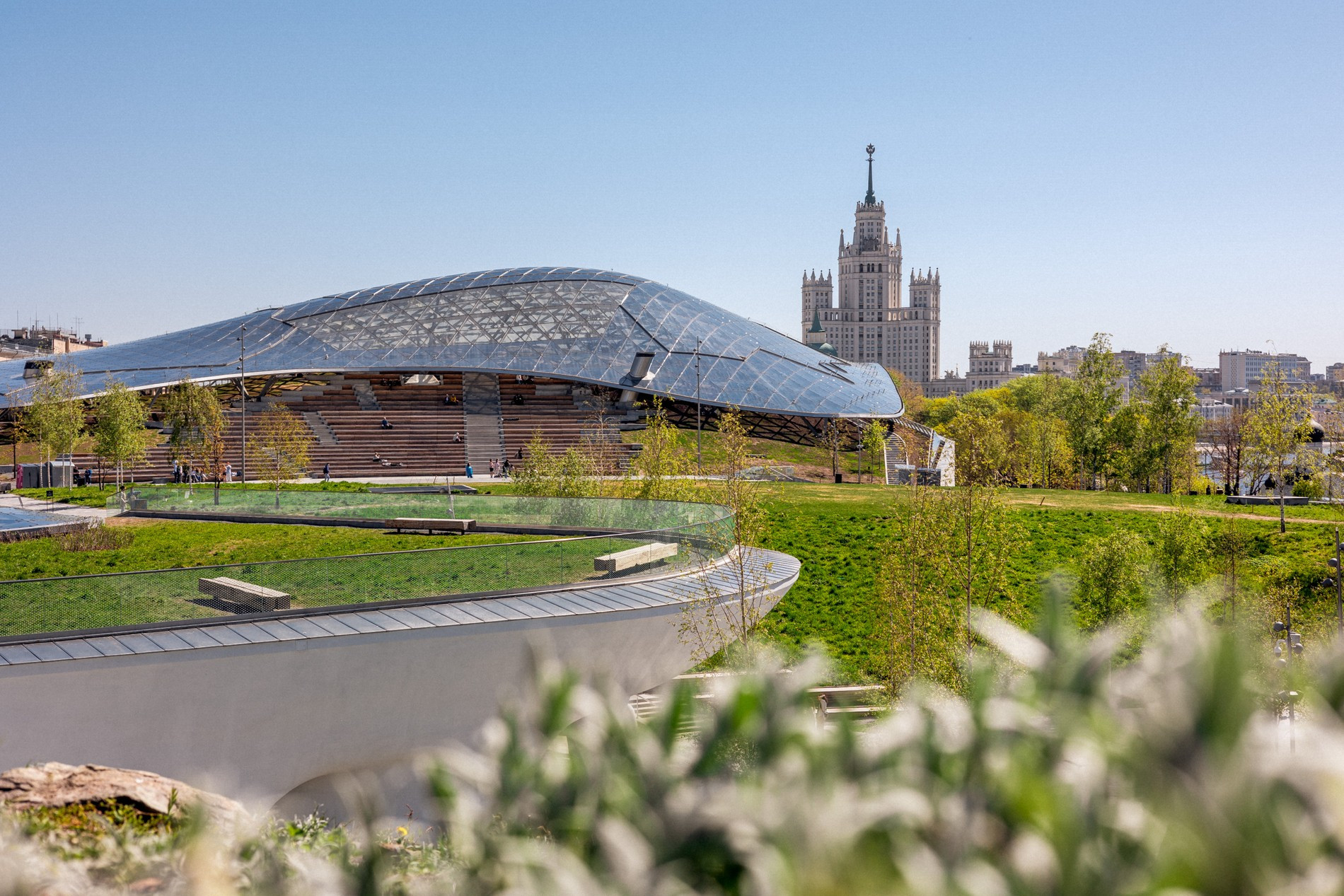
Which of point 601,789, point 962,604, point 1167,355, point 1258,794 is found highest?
point 1167,355

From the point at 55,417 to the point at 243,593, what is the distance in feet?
76.6

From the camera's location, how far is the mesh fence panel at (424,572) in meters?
10.2

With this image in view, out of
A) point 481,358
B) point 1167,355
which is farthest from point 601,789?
point 481,358

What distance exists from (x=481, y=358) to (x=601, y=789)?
46.5 meters

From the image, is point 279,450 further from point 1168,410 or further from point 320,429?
point 1168,410

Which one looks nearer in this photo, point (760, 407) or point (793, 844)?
point (793, 844)

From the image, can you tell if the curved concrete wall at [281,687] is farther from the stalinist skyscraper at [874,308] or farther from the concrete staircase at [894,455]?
the stalinist skyscraper at [874,308]

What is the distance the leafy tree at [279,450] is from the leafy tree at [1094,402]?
30107 millimetres

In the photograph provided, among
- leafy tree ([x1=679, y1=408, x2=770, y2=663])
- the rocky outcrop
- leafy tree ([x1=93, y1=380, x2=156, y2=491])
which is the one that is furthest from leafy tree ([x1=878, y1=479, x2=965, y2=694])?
leafy tree ([x1=93, y1=380, x2=156, y2=491])

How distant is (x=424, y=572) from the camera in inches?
469

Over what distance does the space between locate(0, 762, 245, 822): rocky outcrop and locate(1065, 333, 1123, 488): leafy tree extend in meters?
35.8

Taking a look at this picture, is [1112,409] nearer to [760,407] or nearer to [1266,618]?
[760,407]

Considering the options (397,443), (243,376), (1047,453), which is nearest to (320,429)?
(397,443)

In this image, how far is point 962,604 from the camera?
1747 centimetres
